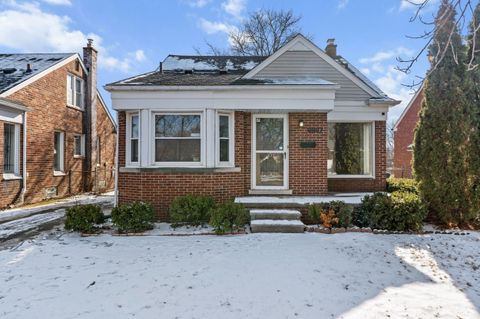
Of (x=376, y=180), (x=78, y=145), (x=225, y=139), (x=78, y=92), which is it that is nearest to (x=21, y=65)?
(x=78, y=92)

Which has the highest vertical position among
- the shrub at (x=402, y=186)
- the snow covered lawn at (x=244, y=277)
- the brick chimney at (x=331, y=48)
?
the brick chimney at (x=331, y=48)

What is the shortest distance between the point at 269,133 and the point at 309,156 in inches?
50.6

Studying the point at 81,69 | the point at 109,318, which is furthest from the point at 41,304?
the point at 81,69

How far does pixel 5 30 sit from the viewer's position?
12.9 metres

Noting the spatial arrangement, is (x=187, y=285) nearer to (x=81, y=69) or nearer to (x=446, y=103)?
(x=446, y=103)

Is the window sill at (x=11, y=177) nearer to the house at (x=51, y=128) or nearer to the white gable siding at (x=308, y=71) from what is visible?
the house at (x=51, y=128)

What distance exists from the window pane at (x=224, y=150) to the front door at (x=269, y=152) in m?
0.83

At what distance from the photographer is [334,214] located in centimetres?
722

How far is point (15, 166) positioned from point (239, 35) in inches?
854

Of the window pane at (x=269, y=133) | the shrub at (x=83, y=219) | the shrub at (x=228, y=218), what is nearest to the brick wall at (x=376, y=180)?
the window pane at (x=269, y=133)

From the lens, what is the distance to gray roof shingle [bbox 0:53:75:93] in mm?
12352

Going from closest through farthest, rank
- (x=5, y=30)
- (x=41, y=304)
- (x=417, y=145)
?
(x=41, y=304), (x=417, y=145), (x=5, y=30)

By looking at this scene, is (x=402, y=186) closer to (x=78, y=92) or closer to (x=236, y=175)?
(x=236, y=175)

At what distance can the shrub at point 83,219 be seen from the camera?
7.06m
